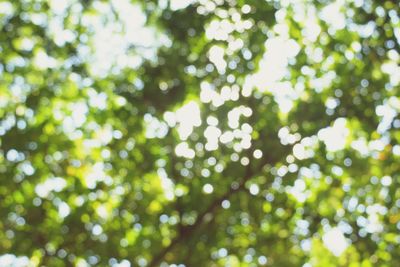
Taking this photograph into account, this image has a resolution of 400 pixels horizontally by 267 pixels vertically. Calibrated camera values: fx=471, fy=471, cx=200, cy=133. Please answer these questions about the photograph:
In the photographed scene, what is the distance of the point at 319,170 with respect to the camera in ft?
23.7

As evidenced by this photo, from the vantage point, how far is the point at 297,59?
22.7ft

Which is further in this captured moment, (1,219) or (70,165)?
(70,165)

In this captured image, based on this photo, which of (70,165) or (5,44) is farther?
(70,165)

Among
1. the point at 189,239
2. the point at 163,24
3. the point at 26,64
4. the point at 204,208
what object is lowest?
the point at 189,239

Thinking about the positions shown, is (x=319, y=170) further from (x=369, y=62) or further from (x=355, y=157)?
(x=369, y=62)

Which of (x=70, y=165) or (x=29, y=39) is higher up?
(x=29, y=39)

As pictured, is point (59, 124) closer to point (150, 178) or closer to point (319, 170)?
point (150, 178)

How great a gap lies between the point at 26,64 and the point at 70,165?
1.73 m

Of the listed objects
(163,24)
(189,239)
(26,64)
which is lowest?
(189,239)

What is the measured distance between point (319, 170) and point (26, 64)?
191 inches

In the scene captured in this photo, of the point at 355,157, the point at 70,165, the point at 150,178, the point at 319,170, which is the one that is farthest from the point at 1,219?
the point at 355,157

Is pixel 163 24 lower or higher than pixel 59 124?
higher

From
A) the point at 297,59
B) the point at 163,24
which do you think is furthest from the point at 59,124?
the point at 297,59

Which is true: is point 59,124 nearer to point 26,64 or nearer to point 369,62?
point 26,64
